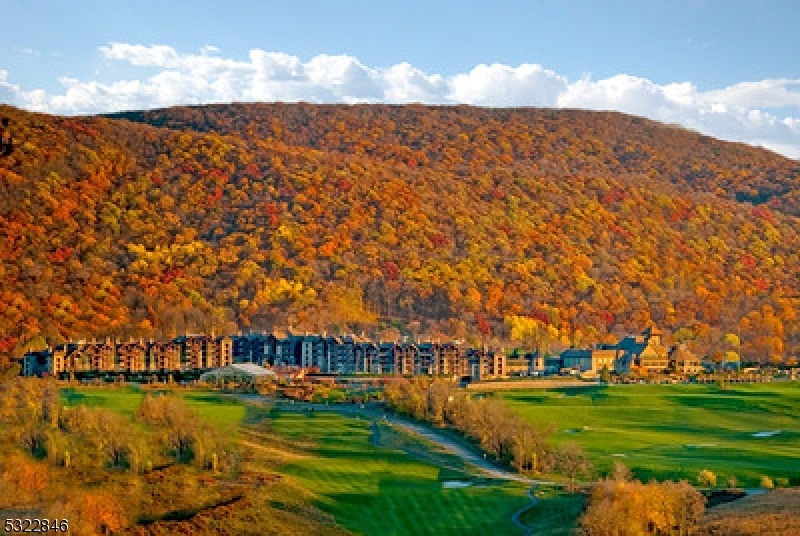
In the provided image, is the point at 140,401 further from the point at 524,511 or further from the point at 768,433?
the point at 768,433

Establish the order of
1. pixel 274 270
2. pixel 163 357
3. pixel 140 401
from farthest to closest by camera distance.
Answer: pixel 274 270
pixel 163 357
pixel 140 401

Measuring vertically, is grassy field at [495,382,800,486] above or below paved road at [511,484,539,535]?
above

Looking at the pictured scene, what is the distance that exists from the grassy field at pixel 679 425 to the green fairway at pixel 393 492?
Result: 8617 millimetres

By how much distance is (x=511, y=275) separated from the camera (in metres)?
184

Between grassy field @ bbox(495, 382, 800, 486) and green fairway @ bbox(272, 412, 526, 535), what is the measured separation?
8617 mm

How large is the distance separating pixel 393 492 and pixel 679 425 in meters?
35.9

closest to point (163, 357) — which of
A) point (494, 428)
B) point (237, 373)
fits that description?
point (237, 373)

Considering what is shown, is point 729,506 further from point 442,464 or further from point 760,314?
point 760,314

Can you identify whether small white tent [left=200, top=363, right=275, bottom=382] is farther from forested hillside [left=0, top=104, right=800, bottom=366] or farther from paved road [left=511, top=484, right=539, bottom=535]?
paved road [left=511, top=484, right=539, bottom=535]

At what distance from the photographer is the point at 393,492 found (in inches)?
2370

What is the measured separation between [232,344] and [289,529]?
82825 millimetres

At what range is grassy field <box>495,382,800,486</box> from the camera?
6881 cm

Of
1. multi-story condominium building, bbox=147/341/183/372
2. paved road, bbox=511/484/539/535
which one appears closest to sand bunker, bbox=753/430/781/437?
paved road, bbox=511/484/539/535

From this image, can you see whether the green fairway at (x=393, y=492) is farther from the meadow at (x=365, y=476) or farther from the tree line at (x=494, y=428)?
the tree line at (x=494, y=428)
